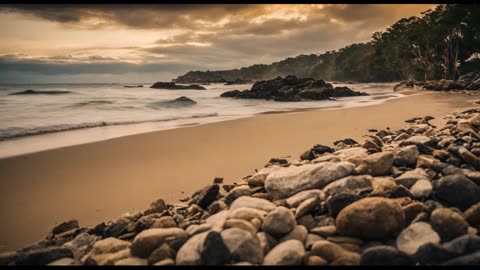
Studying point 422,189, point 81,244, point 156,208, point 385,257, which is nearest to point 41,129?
point 156,208

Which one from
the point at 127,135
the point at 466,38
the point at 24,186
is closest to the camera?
the point at 24,186

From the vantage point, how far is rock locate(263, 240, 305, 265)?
2.27m

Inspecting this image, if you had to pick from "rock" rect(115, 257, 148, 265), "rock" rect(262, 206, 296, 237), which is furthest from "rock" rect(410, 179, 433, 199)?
"rock" rect(115, 257, 148, 265)

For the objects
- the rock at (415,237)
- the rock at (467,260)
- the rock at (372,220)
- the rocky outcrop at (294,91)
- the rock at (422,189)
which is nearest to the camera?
the rock at (467,260)

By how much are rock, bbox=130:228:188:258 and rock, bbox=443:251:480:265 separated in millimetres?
1896

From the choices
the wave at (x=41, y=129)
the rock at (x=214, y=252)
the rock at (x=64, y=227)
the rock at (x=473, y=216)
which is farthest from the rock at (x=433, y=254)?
the wave at (x=41, y=129)

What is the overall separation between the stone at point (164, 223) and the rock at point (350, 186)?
4.91ft

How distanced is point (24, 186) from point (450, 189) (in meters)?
5.19

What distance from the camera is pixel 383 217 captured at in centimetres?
246

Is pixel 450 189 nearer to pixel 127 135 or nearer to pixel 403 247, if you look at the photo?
pixel 403 247

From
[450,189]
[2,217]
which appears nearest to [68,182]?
[2,217]

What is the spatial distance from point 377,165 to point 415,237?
1285 millimetres

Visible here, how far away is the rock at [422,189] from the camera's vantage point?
9.64 ft

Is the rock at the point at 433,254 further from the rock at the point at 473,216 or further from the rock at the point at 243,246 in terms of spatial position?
the rock at the point at 243,246
